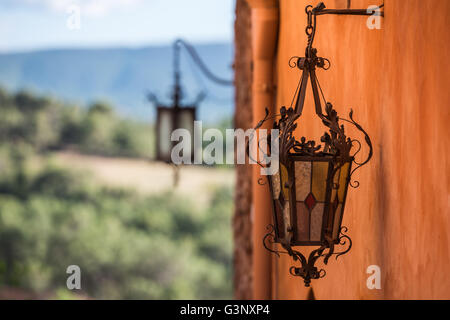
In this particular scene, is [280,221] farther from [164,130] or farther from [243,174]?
[164,130]

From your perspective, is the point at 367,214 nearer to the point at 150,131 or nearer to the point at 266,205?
the point at 266,205

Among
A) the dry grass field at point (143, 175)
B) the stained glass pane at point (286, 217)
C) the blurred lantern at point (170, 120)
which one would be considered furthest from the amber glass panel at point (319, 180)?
the dry grass field at point (143, 175)

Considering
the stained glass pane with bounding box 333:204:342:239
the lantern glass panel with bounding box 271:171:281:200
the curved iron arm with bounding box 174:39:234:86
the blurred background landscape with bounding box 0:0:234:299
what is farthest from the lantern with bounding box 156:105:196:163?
the blurred background landscape with bounding box 0:0:234:299

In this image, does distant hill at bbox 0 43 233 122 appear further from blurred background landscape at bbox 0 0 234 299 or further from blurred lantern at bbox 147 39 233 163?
blurred lantern at bbox 147 39 233 163

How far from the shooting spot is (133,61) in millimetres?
19359

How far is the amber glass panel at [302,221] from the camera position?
193 centimetres

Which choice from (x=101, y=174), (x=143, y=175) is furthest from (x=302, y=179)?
(x=101, y=174)

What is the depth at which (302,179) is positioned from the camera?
1.92 metres

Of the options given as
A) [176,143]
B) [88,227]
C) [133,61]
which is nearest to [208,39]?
[133,61]

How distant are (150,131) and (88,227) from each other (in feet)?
12.8

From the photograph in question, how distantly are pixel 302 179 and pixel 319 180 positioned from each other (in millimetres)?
53
